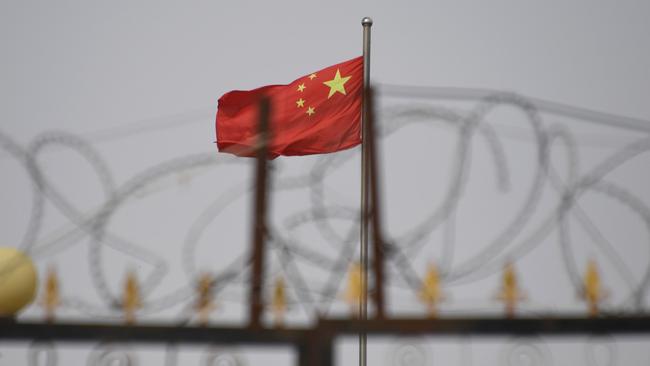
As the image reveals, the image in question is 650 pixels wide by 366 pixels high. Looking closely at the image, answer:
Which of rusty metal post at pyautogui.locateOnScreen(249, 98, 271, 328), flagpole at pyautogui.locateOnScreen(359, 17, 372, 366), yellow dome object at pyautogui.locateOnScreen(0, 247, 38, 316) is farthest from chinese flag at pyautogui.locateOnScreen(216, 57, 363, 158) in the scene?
rusty metal post at pyautogui.locateOnScreen(249, 98, 271, 328)

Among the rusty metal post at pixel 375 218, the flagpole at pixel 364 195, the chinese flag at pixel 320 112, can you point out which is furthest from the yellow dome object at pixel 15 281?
the chinese flag at pixel 320 112

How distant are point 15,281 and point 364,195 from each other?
245 inches

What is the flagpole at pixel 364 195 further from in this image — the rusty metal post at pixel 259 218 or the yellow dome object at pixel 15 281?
the yellow dome object at pixel 15 281

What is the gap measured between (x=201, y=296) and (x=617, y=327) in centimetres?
544

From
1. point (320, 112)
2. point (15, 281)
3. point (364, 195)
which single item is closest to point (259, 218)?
point (15, 281)

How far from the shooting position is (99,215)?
12578 mm

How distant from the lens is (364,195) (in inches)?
677

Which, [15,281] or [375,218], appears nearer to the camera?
[375,218]

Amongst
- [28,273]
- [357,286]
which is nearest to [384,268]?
[357,286]

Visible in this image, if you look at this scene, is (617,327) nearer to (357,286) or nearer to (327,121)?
(357,286)

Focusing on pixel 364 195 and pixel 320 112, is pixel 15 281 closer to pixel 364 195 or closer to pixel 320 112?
pixel 364 195

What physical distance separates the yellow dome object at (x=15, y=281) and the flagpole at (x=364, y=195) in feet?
16.5

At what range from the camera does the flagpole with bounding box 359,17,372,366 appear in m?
13.3

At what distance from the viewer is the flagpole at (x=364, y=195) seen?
1326 cm
